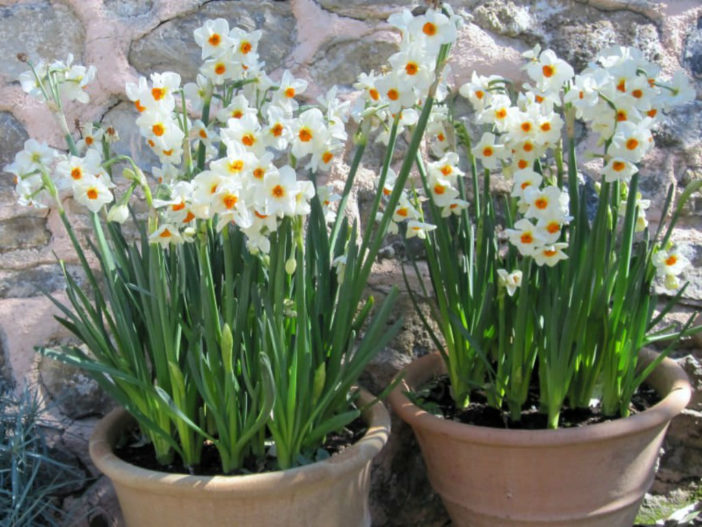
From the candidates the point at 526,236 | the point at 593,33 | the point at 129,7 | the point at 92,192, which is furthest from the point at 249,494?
the point at 593,33

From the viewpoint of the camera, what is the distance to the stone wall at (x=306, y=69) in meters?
1.86

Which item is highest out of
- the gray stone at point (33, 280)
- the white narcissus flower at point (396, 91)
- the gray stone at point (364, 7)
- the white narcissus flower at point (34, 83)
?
the gray stone at point (364, 7)

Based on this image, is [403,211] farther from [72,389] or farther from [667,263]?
[72,389]

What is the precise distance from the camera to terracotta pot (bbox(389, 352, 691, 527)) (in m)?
1.60

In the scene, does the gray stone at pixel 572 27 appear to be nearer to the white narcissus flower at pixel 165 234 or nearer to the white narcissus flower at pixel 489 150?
the white narcissus flower at pixel 489 150

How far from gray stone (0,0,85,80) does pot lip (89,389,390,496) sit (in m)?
0.89

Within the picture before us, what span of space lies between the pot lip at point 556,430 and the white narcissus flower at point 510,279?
0.28m

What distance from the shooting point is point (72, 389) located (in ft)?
6.30

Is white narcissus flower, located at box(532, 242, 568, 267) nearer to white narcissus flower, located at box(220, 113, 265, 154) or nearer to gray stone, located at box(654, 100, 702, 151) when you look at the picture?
white narcissus flower, located at box(220, 113, 265, 154)

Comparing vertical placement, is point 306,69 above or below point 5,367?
above

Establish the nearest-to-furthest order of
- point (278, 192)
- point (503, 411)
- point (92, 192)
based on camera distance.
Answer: point (278, 192), point (92, 192), point (503, 411)

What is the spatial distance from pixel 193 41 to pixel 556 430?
1185 mm

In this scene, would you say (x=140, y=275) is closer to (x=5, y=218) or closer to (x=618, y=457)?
(x=5, y=218)

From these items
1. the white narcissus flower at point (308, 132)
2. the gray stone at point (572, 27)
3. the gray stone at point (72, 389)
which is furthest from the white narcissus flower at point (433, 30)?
the gray stone at point (72, 389)
